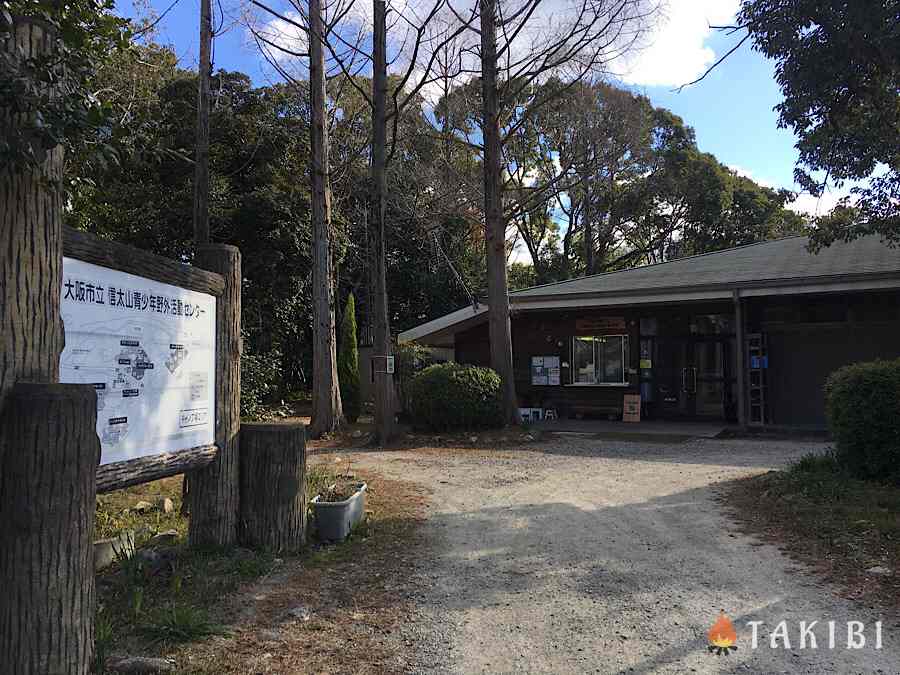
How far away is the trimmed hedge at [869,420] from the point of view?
673cm

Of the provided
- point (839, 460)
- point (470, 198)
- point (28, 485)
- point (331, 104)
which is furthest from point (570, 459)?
point (331, 104)

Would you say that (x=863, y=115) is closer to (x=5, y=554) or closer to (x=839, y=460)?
(x=839, y=460)

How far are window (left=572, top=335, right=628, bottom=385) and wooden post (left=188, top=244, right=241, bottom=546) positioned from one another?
1241 cm

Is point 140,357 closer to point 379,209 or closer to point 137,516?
point 137,516

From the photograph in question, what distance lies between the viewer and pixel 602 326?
16.5 meters

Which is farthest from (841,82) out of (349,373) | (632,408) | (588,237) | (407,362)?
(588,237)

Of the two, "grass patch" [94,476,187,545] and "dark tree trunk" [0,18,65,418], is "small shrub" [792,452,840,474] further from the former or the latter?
"dark tree trunk" [0,18,65,418]

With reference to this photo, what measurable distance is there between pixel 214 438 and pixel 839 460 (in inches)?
257

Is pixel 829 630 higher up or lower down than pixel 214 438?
lower down

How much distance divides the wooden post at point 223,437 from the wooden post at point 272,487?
0.33 ft

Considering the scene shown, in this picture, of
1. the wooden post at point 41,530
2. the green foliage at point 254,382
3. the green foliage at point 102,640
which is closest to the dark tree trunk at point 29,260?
the wooden post at point 41,530

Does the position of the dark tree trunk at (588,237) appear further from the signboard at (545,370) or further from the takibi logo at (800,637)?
the takibi logo at (800,637)

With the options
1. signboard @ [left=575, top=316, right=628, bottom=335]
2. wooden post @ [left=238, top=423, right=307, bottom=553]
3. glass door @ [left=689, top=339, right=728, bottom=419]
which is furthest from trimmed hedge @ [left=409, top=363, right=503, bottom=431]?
wooden post @ [left=238, top=423, right=307, bottom=553]

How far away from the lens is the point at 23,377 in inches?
114
